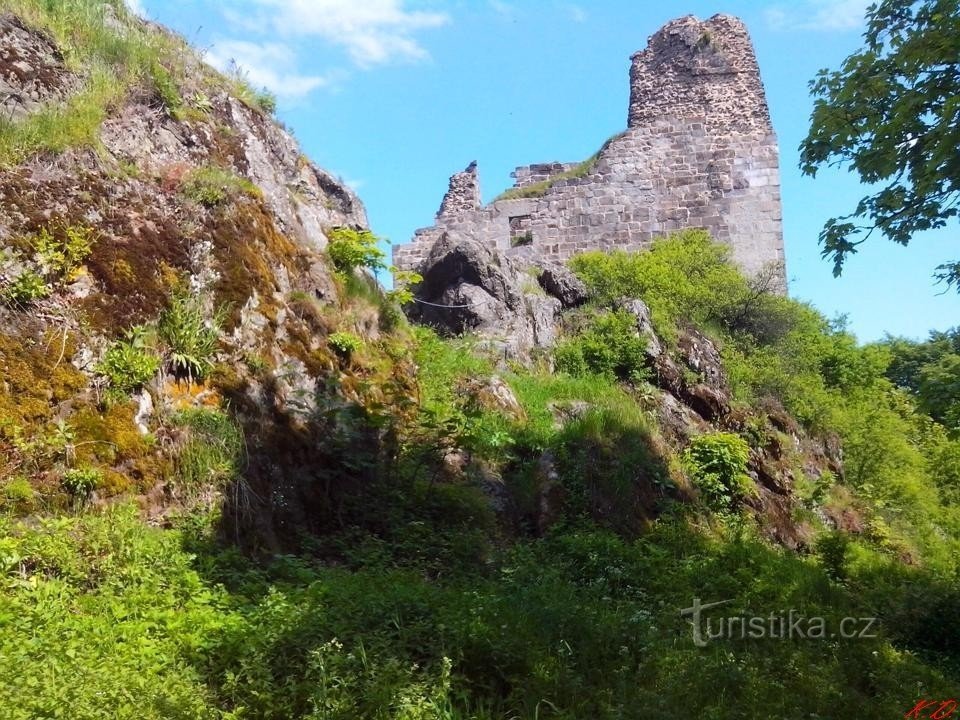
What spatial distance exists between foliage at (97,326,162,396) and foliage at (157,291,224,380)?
18 centimetres

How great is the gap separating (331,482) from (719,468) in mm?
4802

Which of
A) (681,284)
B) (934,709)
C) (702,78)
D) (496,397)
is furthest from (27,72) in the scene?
(702,78)

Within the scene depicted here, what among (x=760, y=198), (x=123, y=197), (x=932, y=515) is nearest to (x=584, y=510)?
(x=123, y=197)

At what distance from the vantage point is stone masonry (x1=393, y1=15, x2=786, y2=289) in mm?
17375

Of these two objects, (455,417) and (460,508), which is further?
(455,417)

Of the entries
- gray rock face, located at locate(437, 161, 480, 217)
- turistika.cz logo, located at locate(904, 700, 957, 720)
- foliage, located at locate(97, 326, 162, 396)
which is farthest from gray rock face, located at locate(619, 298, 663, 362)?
gray rock face, located at locate(437, 161, 480, 217)

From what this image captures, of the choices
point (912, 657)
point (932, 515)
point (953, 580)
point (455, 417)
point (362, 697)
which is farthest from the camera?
point (932, 515)

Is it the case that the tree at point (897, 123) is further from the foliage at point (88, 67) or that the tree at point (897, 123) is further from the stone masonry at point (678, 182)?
the stone masonry at point (678, 182)

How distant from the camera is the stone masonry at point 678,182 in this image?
57.0ft

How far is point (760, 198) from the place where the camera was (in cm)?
1756

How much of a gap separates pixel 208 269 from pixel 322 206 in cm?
341

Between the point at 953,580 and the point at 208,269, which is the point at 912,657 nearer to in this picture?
the point at 953,580

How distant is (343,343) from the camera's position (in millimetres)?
7852

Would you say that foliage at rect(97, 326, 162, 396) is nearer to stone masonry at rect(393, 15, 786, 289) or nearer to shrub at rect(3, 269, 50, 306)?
shrub at rect(3, 269, 50, 306)
